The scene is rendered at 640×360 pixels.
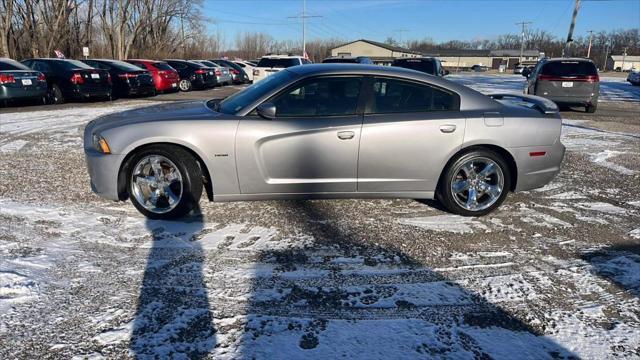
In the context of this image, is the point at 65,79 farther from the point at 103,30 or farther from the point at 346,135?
the point at 103,30

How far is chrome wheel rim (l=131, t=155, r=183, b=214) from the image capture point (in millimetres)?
4016

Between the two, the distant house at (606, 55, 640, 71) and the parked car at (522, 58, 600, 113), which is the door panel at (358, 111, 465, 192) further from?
the distant house at (606, 55, 640, 71)

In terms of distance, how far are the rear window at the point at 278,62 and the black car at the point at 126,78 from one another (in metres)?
5.25

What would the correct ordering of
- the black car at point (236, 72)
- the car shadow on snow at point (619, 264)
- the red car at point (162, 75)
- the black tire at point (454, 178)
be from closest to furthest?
1. the car shadow on snow at point (619, 264)
2. the black tire at point (454, 178)
3. the red car at point (162, 75)
4. the black car at point (236, 72)

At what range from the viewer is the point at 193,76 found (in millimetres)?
20922

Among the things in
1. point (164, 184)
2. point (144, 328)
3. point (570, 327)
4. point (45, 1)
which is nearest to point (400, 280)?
point (570, 327)

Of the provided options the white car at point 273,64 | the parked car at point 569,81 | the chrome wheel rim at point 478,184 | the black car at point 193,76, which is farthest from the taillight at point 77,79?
the parked car at point 569,81

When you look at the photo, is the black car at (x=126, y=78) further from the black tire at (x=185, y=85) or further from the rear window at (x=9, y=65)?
the black tire at (x=185, y=85)

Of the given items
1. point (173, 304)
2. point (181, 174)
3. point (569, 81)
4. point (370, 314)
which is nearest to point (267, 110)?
point (181, 174)

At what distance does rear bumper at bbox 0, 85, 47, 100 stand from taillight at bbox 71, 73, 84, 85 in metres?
0.88

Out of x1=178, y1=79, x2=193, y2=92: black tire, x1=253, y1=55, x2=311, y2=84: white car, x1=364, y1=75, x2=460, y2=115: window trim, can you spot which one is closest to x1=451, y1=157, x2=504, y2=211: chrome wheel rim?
x1=364, y1=75, x2=460, y2=115: window trim

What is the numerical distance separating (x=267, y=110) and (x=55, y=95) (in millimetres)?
12600

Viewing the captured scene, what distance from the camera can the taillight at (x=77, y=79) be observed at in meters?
13.3

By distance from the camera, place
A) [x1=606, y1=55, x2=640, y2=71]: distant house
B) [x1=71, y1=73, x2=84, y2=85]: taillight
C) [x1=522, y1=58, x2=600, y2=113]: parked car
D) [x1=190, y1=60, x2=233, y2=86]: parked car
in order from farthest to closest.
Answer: [x1=606, y1=55, x2=640, y2=71]: distant house, [x1=190, y1=60, x2=233, y2=86]: parked car, [x1=71, y1=73, x2=84, y2=85]: taillight, [x1=522, y1=58, x2=600, y2=113]: parked car
